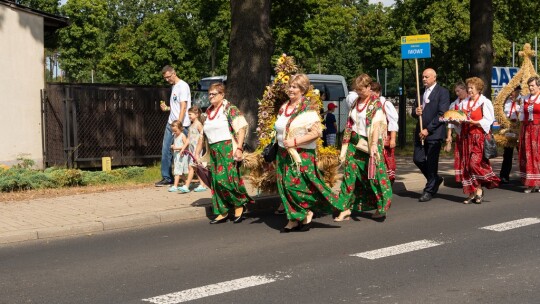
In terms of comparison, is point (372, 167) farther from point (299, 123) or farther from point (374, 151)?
point (299, 123)

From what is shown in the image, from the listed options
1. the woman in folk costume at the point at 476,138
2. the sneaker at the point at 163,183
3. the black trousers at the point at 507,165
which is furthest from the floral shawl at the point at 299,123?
the black trousers at the point at 507,165

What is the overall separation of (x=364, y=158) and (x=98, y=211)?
3.56 meters

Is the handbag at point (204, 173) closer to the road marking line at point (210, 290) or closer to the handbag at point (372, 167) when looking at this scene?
the handbag at point (372, 167)

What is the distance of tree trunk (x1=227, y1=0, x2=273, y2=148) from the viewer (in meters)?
14.5

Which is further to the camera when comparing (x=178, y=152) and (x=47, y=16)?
(x=47, y=16)

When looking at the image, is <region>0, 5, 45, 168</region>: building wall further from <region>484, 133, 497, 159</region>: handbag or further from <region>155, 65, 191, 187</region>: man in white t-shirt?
<region>484, 133, 497, 159</region>: handbag

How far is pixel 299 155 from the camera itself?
28.5ft

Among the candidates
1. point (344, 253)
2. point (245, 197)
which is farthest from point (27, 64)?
point (344, 253)

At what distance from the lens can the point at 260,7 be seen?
1446cm

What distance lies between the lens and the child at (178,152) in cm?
1243

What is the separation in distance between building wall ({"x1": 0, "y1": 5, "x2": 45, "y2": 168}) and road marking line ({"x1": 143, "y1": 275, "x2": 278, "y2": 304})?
10979mm

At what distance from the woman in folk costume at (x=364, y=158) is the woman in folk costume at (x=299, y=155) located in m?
0.50

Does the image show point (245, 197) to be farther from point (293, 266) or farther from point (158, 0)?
point (158, 0)

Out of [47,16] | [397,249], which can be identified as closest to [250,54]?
[47,16]
